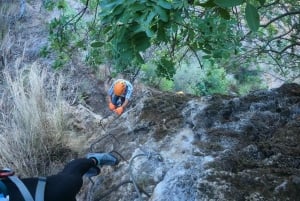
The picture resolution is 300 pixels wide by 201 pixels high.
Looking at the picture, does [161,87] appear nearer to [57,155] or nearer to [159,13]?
[57,155]

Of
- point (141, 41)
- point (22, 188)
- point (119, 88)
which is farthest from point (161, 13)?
point (119, 88)

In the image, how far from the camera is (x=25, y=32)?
6895 mm

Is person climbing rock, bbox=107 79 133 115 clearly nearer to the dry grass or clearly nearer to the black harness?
the dry grass

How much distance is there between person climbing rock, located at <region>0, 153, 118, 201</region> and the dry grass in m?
0.64

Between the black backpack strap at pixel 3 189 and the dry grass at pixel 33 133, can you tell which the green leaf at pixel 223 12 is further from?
the dry grass at pixel 33 133

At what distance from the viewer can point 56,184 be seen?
2.14m

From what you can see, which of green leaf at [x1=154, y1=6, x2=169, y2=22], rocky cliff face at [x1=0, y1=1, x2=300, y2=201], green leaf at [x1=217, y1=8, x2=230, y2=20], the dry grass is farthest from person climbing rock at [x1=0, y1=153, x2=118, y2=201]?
green leaf at [x1=217, y1=8, x2=230, y2=20]

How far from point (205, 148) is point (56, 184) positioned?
0.82 meters

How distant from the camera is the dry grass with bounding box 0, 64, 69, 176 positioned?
3037 millimetres

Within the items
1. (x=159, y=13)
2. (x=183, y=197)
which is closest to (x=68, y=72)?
(x=183, y=197)

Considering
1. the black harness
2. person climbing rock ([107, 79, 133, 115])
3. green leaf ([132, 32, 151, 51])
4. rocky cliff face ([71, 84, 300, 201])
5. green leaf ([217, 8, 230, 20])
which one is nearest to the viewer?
green leaf ([132, 32, 151, 51])

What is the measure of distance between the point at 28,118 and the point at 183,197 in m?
1.73

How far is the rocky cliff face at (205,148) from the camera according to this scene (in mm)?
A: 1954

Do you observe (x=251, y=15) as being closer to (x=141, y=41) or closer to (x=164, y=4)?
(x=164, y=4)
